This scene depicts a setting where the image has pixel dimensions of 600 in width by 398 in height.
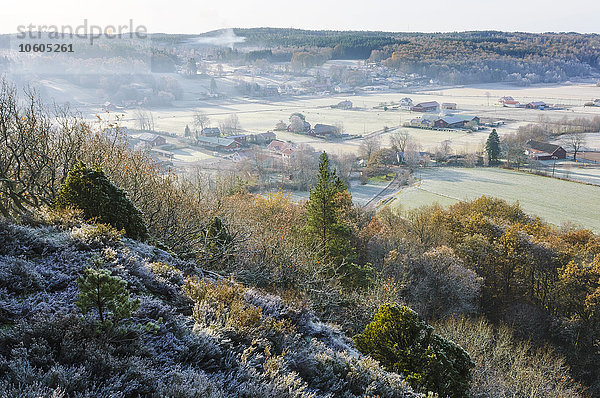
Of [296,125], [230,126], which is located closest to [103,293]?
[230,126]

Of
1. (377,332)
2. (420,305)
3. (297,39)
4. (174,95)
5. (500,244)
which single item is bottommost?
(420,305)

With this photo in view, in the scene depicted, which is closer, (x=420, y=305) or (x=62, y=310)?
(x=62, y=310)

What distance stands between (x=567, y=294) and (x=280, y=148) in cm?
4359

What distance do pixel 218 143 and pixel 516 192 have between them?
4131 centimetres

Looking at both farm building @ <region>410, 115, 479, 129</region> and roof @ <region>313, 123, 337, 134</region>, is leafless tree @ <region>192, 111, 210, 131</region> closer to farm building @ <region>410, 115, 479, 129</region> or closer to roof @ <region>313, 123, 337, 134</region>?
roof @ <region>313, 123, 337, 134</region>

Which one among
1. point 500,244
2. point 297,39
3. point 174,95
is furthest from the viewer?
point 297,39

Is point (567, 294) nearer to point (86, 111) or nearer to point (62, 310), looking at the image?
point (62, 310)

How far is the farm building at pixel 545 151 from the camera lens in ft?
181

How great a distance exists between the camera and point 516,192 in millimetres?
41812

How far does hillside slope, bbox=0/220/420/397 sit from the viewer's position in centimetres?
480

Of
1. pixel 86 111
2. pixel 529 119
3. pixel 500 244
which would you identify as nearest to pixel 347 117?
pixel 529 119

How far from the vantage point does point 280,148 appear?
193 feet

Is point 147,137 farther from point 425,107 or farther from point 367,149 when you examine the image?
point 425,107

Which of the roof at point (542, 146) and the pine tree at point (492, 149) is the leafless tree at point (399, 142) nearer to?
the pine tree at point (492, 149)
